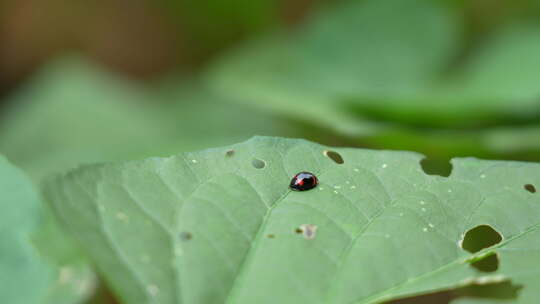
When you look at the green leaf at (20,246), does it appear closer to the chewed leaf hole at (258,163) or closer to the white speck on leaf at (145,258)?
the white speck on leaf at (145,258)

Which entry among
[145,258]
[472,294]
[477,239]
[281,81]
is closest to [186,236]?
[145,258]

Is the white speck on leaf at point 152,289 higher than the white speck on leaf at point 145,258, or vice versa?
the white speck on leaf at point 145,258

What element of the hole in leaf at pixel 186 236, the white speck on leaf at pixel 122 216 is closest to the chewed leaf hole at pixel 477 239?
the hole in leaf at pixel 186 236

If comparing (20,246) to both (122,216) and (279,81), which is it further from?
(279,81)

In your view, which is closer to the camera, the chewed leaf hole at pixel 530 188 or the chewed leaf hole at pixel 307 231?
the chewed leaf hole at pixel 307 231

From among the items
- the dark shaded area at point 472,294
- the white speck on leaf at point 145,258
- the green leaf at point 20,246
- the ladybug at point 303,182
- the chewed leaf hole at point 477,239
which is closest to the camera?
the green leaf at point 20,246

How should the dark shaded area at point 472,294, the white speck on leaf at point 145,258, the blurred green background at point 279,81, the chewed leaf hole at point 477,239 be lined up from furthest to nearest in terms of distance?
the blurred green background at point 279,81 → the dark shaded area at point 472,294 → the chewed leaf hole at point 477,239 → the white speck on leaf at point 145,258

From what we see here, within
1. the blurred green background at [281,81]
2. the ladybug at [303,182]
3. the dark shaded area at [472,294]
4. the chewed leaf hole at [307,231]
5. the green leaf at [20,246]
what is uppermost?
the blurred green background at [281,81]
